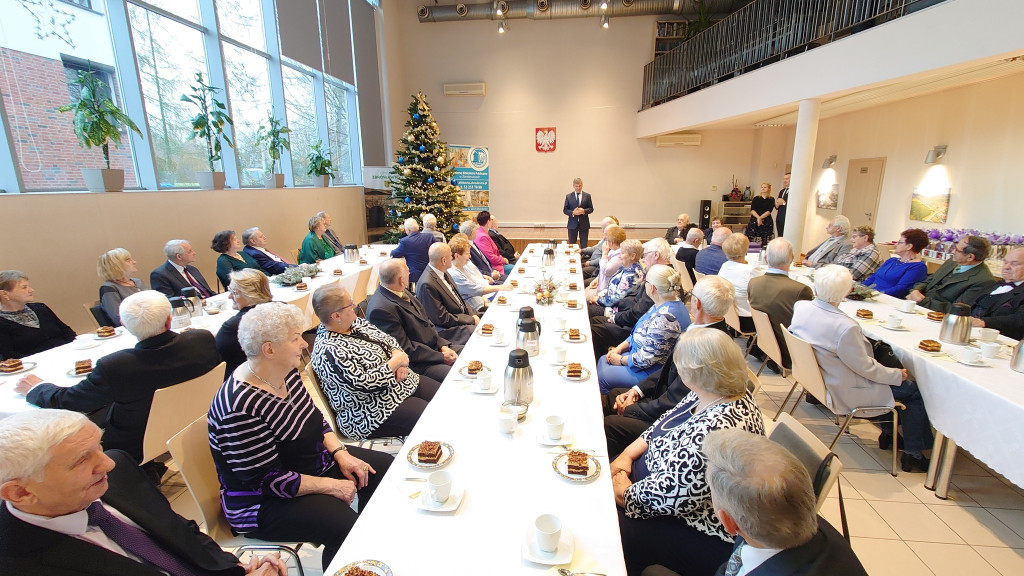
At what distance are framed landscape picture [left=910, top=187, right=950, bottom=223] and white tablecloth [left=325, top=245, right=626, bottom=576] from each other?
7386 millimetres

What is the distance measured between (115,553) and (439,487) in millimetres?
866

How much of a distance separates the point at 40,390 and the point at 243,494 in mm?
1349

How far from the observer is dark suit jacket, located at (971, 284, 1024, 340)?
10.6 ft

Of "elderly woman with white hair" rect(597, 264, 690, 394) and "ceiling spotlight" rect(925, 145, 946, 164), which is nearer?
"elderly woman with white hair" rect(597, 264, 690, 394)

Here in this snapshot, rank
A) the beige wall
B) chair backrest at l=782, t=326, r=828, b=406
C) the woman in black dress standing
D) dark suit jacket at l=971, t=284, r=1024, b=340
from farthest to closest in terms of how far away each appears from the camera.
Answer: the woman in black dress standing < the beige wall < dark suit jacket at l=971, t=284, r=1024, b=340 < chair backrest at l=782, t=326, r=828, b=406

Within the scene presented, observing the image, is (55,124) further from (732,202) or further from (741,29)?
(732,202)

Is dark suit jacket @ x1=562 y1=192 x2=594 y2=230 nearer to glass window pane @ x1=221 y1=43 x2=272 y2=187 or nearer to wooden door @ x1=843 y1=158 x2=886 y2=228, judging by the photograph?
wooden door @ x1=843 y1=158 x2=886 y2=228

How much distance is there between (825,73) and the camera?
5359 millimetres

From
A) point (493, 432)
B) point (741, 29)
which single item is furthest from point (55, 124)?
point (741, 29)

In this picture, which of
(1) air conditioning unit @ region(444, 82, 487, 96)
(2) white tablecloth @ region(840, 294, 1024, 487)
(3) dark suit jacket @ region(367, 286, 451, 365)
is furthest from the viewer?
(1) air conditioning unit @ region(444, 82, 487, 96)

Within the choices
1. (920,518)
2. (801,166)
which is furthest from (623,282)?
(801,166)

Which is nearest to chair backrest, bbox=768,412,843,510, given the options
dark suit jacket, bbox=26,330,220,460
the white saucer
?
the white saucer

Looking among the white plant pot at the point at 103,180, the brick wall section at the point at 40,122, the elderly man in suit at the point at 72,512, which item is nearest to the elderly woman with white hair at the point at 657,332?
the elderly man in suit at the point at 72,512

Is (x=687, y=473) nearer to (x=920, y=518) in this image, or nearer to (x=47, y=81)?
(x=920, y=518)
